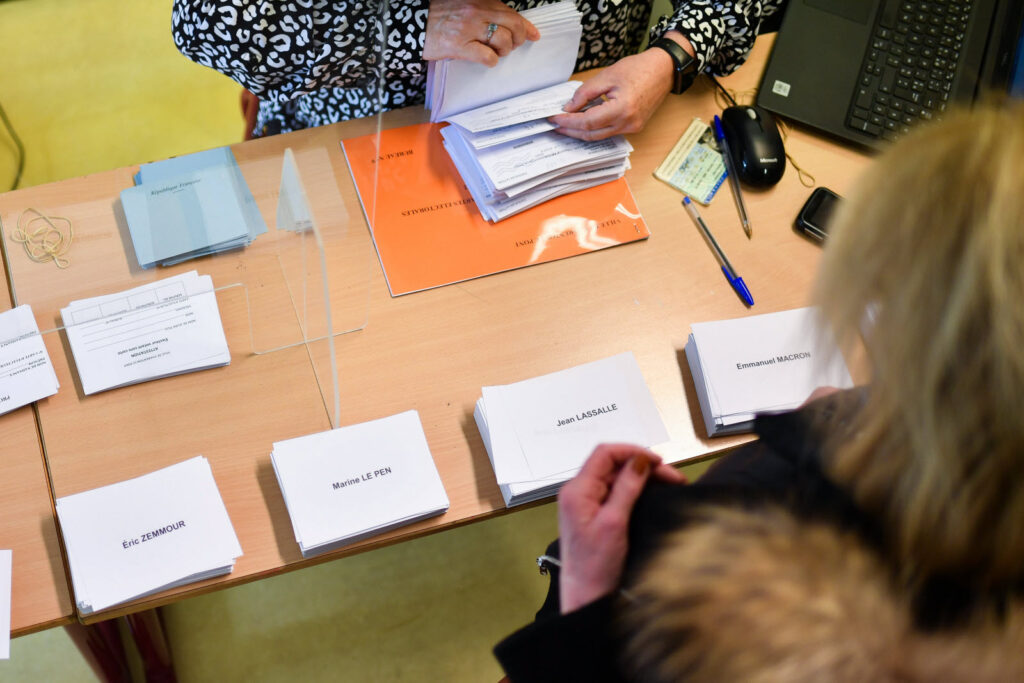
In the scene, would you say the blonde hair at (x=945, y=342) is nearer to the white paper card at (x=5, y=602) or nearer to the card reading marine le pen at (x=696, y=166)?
the card reading marine le pen at (x=696, y=166)

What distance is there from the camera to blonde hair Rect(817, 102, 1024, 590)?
43 centimetres

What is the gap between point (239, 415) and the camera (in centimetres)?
92

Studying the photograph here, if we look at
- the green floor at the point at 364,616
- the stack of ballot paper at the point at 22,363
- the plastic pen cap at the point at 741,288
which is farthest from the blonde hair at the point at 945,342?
the green floor at the point at 364,616

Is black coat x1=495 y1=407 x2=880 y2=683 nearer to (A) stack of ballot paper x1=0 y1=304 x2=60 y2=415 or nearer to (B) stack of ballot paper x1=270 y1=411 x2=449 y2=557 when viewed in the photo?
(B) stack of ballot paper x1=270 y1=411 x2=449 y2=557

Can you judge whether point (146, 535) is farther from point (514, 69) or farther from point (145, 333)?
point (514, 69)

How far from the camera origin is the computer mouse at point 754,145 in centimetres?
113

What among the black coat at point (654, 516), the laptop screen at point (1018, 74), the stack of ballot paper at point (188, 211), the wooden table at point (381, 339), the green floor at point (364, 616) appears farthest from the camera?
the green floor at point (364, 616)

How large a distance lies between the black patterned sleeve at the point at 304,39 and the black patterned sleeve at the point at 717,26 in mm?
432

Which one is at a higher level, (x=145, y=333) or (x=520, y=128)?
(x=520, y=128)

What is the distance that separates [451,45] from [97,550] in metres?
0.79

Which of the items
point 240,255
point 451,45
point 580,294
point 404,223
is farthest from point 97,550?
point 451,45

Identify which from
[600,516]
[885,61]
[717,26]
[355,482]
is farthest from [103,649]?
[885,61]

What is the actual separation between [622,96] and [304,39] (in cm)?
47

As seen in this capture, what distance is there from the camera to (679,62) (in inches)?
45.9
